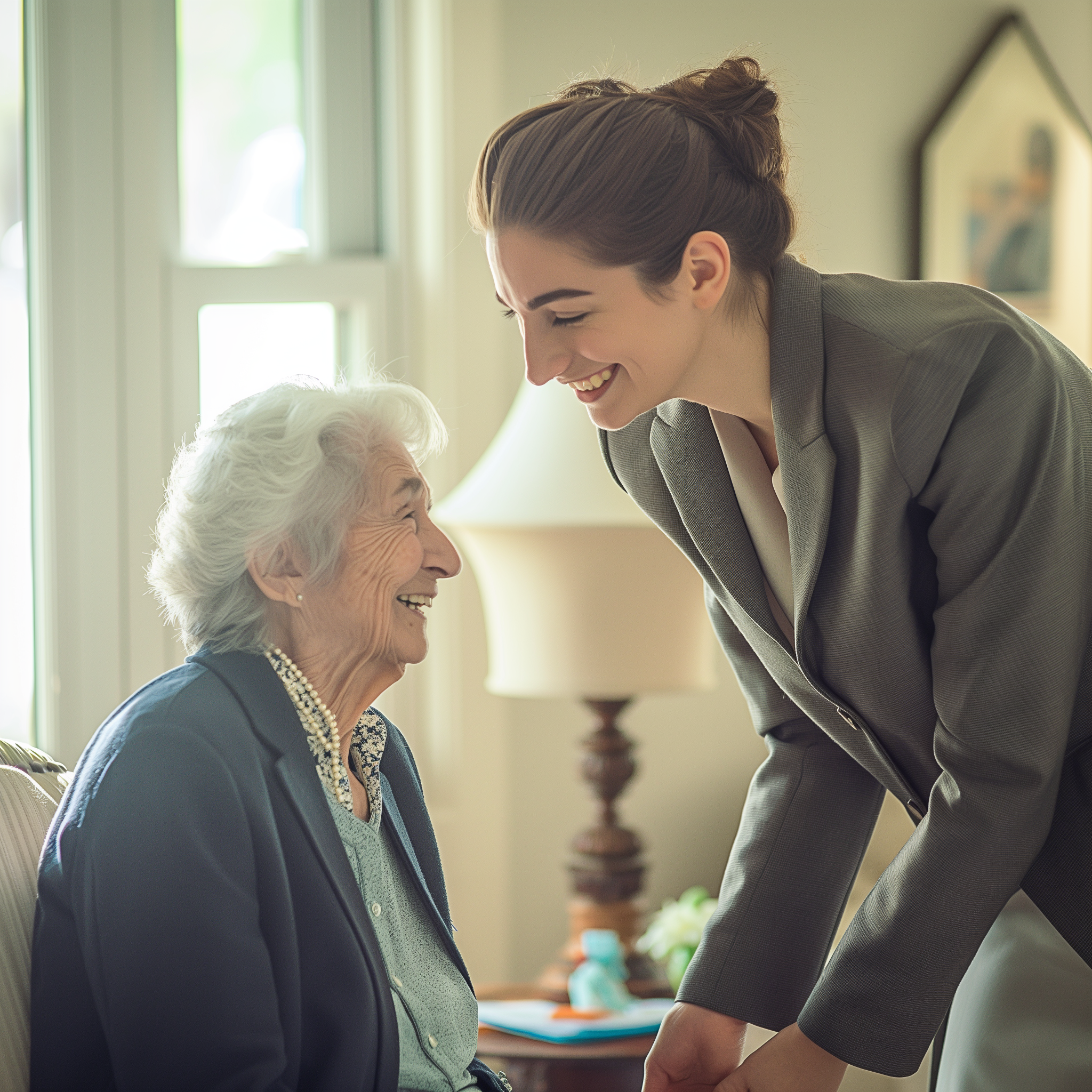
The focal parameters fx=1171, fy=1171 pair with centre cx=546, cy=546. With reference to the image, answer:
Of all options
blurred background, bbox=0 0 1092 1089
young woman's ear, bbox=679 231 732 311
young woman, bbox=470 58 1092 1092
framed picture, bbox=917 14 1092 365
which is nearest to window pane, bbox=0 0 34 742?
blurred background, bbox=0 0 1092 1089

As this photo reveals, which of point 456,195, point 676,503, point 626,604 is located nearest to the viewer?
point 676,503

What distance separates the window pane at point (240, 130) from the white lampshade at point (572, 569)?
0.95 metres

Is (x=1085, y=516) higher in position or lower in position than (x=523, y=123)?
lower

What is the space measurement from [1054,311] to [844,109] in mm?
747

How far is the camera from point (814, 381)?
103 centimetres

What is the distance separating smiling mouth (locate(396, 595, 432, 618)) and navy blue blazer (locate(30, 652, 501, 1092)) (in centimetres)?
21

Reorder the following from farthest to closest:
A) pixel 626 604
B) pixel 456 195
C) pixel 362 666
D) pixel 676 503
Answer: pixel 456 195 < pixel 626 604 < pixel 362 666 < pixel 676 503

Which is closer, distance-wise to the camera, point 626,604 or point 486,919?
point 626,604

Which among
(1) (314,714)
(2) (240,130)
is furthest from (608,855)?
(2) (240,130)

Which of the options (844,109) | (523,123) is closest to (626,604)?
(523,123)

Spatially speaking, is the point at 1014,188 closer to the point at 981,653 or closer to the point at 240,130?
the point at 240,130

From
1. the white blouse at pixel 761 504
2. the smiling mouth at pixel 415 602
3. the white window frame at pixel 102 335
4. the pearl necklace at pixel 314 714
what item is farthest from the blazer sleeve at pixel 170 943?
the white window frame at pixel 102 335

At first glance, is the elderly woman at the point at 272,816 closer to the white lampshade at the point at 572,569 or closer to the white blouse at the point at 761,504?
the white blouse at the point at 761,504

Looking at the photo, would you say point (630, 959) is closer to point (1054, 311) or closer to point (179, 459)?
point (179, 459)
